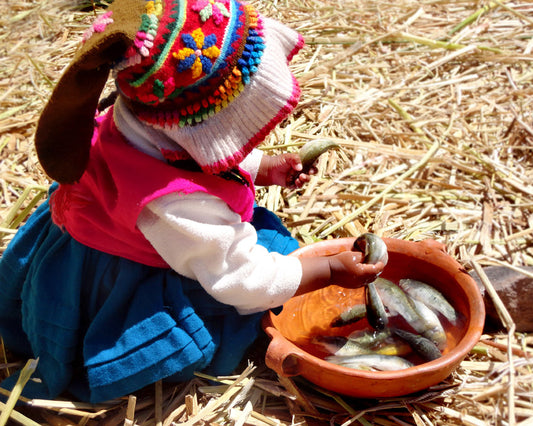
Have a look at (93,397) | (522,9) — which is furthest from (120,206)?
(522,9)

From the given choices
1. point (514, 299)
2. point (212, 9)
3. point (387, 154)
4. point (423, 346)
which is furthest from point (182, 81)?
point (387, 154)

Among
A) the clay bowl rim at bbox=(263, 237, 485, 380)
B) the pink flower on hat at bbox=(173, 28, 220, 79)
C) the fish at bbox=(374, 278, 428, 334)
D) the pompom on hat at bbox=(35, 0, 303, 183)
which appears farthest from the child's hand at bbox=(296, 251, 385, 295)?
the pink flower on hat at bbox=(173, 28, 220, 79)

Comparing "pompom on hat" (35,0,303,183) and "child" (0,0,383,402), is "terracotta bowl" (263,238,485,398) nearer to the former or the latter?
"child" (0,0,383,402)

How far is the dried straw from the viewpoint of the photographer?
7.46ft

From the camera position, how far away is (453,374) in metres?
2.36

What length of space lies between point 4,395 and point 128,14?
1.53 m

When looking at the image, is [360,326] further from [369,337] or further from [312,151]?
[312,151]

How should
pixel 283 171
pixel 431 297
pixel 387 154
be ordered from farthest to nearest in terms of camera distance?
pixel 387 154 < pixel 283 171 < pixel 431 297

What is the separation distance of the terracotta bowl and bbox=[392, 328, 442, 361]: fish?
0.06 metres

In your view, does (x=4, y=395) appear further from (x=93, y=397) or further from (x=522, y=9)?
(x=522, y=9)

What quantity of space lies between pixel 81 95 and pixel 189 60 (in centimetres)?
33

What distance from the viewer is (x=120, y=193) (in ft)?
6.48

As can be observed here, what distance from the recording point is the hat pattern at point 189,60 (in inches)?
67.3

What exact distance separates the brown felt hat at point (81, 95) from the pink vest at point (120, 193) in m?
Result: 0.13
